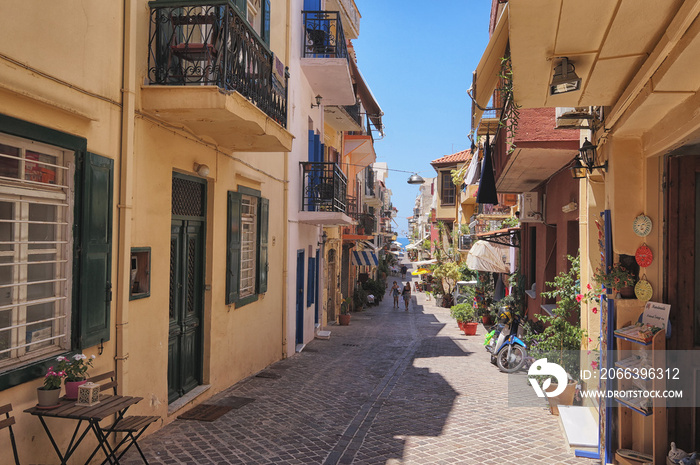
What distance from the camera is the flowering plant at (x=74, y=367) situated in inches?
191

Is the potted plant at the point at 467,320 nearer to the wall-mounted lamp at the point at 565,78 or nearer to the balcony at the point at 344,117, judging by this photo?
the balcony at the point at 344,117

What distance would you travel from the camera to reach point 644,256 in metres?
5.57

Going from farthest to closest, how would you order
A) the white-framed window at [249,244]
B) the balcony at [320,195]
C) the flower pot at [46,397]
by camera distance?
1. the balcony at [320,195]
2. the white-framed window at [249,244]
3. the flower pot at [46,397]

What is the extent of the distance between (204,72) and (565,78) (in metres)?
4.08

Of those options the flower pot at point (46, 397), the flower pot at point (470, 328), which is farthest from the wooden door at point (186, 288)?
the flower pot at point (470, 328)

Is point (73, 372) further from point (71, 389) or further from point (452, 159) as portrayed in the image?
point (452, 159)

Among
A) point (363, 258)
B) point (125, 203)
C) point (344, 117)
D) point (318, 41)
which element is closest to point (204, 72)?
point (125, 203)

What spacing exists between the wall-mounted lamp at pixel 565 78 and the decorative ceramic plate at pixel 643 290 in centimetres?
208

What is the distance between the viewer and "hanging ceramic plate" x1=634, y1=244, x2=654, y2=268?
554cm

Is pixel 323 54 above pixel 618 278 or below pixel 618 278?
above

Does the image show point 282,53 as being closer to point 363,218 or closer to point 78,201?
point 78,201

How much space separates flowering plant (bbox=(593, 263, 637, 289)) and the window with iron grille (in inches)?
1208

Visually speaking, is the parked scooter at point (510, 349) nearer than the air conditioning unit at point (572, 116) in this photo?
No

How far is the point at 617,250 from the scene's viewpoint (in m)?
5.78
